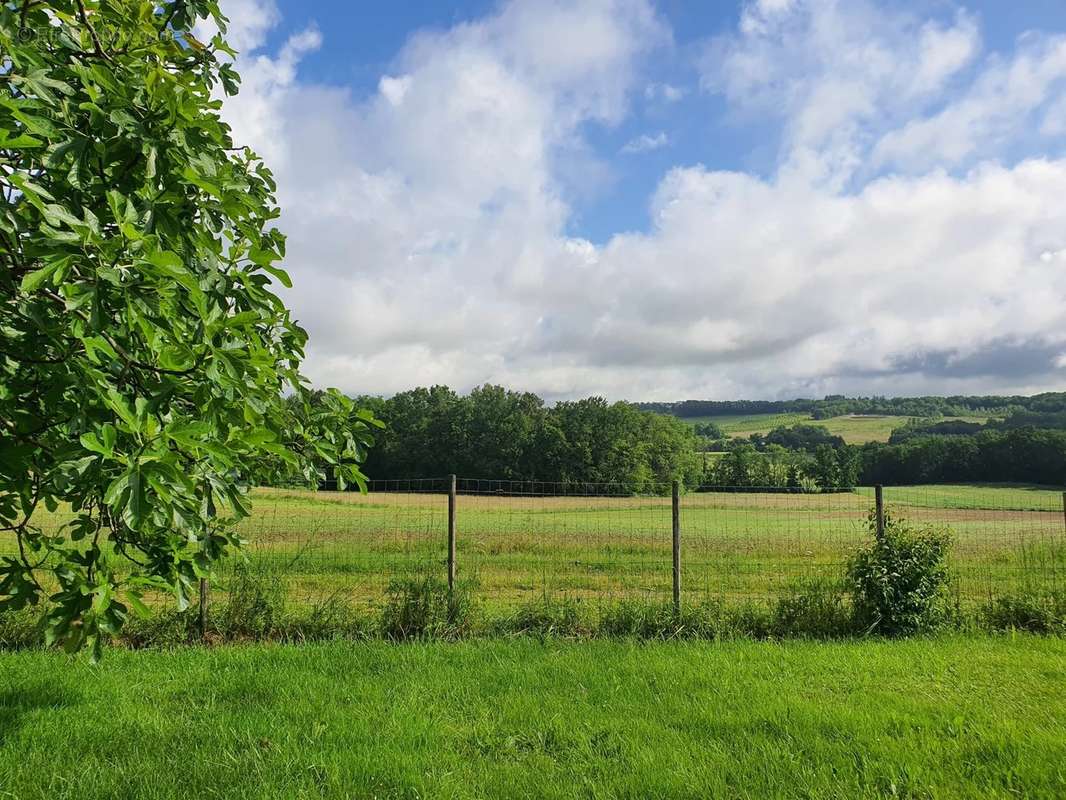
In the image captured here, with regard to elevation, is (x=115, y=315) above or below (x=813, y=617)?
above

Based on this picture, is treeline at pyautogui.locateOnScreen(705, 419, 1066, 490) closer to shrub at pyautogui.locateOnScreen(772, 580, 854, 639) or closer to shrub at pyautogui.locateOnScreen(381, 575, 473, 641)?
shrub at pyautogui.locateOnScreen(772, 580, 854, 639)

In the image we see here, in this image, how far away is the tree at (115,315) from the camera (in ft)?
7.91

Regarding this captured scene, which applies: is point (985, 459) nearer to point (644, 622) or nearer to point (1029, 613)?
point (1029, 613)

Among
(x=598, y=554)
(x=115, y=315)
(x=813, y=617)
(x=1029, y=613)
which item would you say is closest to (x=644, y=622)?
(x=813, y=617)

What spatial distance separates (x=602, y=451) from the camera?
90.2 meters

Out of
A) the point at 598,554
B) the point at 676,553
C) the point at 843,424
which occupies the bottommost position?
the point at 598,554

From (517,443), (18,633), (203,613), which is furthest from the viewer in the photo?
(517,443)

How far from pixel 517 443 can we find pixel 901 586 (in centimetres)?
8202

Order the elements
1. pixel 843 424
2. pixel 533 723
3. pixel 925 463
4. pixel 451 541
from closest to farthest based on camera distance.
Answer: pixel 533 723
pixel 451 541
pixel 925 463
pixel 843 424

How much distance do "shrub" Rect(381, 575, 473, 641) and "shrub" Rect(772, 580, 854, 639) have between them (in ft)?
12.9

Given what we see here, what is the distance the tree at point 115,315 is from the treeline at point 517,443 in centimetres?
8238

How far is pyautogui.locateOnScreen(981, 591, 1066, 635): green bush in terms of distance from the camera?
8.62 m

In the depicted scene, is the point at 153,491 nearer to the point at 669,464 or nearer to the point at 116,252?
the point at 116,252

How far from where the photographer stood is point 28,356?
9.62ft
